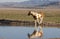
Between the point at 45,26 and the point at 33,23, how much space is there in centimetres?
160

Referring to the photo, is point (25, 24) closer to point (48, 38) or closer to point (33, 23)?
point (33, 23)

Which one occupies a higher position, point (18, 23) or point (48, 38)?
point (48, 38)

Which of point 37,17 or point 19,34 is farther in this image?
point 37,17

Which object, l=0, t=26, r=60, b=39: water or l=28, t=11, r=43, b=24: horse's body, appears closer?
l=0, t=26, r=60, b=39: water

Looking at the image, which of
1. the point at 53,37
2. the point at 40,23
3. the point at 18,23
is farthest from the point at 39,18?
the point at 53,37

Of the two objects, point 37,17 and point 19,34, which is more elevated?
point 19,34

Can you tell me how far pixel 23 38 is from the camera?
723 inches

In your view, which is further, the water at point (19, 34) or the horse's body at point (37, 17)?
the horse's body at point (37, 17)

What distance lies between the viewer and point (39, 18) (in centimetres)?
2658

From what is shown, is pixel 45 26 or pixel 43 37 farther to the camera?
pixel 45 26

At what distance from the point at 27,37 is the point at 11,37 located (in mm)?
1120

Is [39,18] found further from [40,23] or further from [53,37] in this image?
[53,37]

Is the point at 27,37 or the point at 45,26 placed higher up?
the point at 27,37

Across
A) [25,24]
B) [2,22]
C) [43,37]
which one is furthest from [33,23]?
[43,37]
